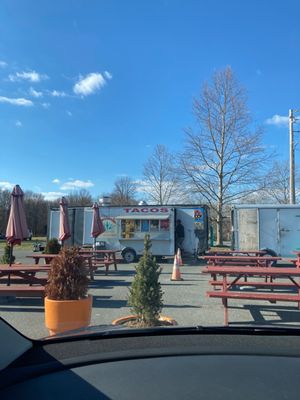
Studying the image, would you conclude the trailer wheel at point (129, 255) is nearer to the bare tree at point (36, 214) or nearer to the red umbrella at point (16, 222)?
the red umbrella at point (16, 222)

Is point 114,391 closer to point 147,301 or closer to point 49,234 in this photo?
point 147,301

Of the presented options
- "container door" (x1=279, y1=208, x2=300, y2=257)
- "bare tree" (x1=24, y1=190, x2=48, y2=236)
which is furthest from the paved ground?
"bare tree" (x1=24, y1=190, x2=48, y2=236)

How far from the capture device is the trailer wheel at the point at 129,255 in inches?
827

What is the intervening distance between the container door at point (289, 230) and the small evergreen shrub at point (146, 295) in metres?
13.3

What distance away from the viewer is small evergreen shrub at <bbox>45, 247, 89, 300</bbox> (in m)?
5.95

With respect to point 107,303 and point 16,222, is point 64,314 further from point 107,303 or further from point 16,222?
point 16,222

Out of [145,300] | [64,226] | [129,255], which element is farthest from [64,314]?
[129,255]

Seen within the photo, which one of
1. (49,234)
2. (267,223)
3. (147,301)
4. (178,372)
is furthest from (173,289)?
(49,234)

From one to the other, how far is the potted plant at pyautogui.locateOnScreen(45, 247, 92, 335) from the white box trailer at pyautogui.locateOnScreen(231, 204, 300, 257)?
44.4 ft

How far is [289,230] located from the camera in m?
18.1

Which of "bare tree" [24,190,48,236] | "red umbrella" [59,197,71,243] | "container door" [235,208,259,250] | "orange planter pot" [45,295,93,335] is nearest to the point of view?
"orange planter pot" [45,295,93,335]

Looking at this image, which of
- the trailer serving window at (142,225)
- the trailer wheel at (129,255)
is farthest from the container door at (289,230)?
the trailer wheel at (129,255)

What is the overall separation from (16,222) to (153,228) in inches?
429

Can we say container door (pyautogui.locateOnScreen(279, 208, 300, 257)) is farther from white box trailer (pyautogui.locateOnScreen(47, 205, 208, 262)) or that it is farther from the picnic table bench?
the picnic table bench
